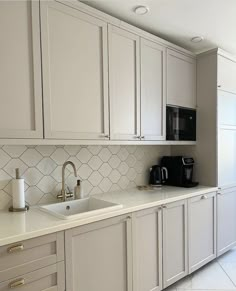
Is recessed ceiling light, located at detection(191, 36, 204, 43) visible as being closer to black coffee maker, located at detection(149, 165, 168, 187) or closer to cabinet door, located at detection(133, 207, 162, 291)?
black coffee maker, located at detection(149, 165, 168, 187)

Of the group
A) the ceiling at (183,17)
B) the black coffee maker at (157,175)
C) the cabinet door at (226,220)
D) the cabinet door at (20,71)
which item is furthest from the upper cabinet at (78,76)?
the cabinet door at (226,220)

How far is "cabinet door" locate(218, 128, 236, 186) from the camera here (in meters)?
2.64

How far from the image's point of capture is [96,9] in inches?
75.0

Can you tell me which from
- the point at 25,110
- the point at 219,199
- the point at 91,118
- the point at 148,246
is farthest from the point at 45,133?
the point at 219,199

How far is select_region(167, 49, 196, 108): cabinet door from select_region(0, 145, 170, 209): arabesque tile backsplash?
0.64 m

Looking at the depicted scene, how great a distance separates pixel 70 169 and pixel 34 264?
0.93 metres

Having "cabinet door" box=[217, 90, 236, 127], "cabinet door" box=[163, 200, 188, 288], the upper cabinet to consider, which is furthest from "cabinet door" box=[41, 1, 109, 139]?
"cabinet door" box=[217, 90, 236, 127]

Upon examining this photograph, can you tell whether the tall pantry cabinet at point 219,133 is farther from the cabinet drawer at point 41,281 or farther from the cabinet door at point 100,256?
the cabinet drawer at point 41,281

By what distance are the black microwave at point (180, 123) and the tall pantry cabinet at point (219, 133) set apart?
0.28 ft

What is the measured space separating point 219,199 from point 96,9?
225 centimetres

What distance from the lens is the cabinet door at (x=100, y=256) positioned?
1490 millimetres

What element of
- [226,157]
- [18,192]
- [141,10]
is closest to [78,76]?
[141,10]

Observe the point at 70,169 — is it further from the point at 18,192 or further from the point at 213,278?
the point at 213,278

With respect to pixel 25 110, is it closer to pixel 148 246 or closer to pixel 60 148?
→ pixel 60 148
